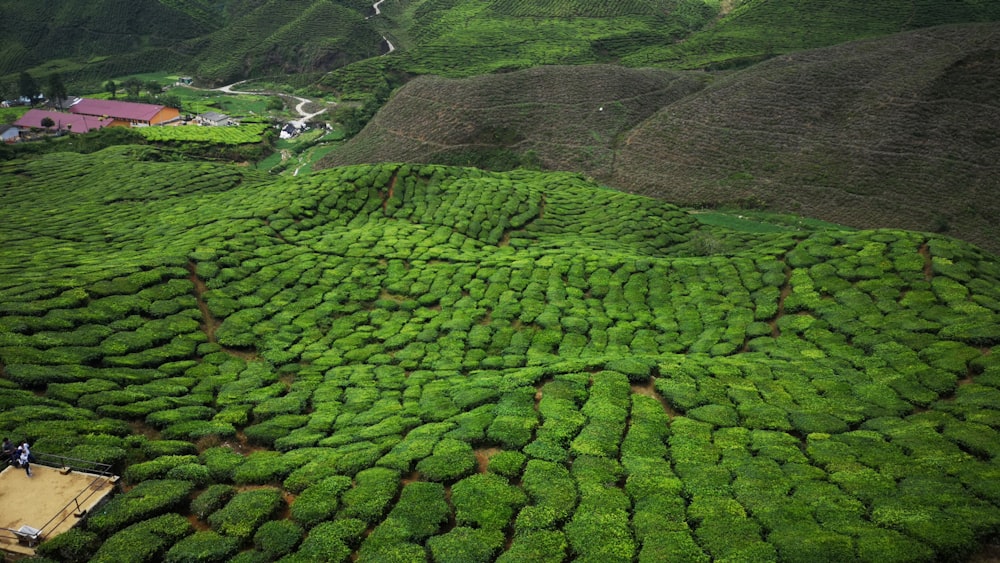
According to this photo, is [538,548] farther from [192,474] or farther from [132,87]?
[132,87]

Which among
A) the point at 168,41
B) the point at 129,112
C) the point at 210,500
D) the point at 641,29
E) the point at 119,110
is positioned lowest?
the point at 210,500

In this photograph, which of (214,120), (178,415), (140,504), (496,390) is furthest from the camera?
(214,120)

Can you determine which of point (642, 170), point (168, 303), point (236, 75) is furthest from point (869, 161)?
point (236, 75)

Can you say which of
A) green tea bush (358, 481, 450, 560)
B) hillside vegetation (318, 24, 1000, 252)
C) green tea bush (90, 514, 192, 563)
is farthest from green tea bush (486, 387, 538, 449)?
hillside vegetation (318, 24, 1000, 252)

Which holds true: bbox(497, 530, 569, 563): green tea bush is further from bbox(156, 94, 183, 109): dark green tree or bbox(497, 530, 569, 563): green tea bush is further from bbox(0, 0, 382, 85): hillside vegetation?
bbox(0, 0, 382, 85): hillside vegetation

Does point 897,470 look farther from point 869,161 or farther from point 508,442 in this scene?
point 869,161

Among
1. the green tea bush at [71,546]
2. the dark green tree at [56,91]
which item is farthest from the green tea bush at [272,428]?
the dark green tree at [56,91]

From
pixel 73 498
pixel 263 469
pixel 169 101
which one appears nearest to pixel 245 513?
pixel 263 469
